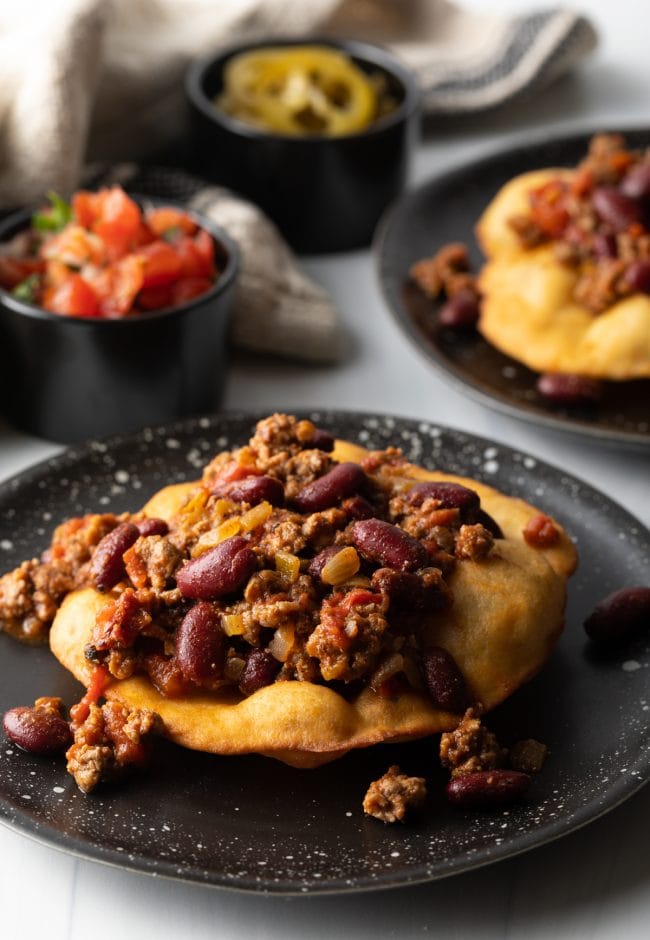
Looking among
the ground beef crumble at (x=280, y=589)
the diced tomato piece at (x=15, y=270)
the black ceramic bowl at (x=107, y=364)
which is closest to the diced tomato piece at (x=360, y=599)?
the ground beef crumble at (x=280, y=589)

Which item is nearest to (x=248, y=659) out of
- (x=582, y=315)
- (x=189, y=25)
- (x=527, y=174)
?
(x=582, y=315)

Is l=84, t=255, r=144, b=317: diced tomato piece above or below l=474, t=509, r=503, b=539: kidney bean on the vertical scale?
below

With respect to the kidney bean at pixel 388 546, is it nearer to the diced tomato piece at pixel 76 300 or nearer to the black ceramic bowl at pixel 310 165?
the diced tomato piece at pixel 76 300

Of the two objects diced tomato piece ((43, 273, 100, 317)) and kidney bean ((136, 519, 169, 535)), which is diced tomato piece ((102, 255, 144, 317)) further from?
kidney bean ((136, 519, 169, 535))

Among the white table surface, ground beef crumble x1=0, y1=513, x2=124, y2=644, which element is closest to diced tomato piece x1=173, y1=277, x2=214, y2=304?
ground beef crumble x1=0, y1=513, x2=124, y2=644

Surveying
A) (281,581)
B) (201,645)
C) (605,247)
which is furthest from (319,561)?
(605,247)

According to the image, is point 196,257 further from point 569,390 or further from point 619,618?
point 619,618
